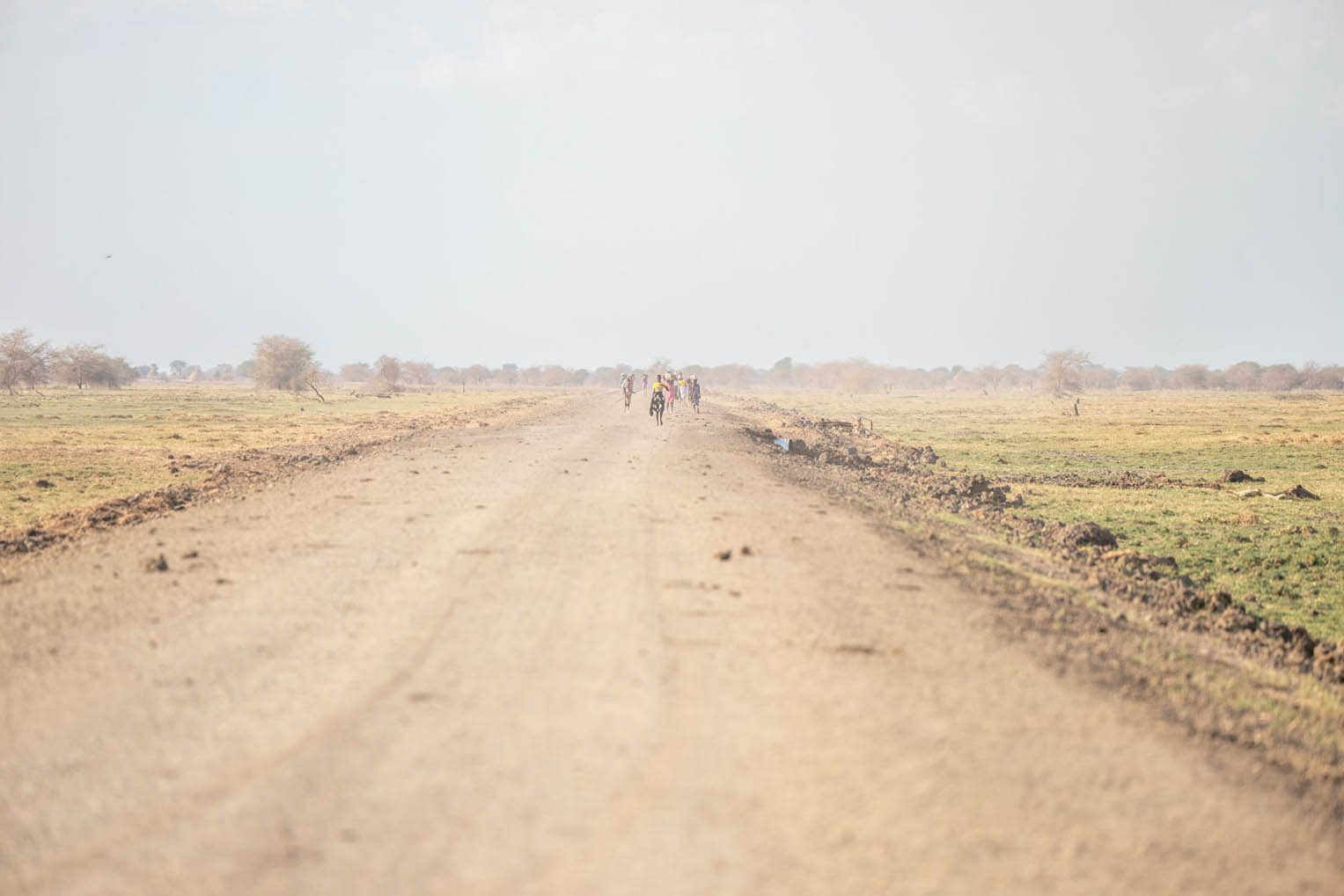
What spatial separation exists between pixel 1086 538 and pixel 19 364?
7938 cm

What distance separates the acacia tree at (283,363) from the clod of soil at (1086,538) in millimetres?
88008

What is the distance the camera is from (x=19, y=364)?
73.6 m

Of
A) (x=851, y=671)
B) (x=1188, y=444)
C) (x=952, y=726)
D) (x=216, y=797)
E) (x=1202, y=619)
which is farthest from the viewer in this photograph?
(x=1188, y=444)

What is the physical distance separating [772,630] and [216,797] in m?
4.28

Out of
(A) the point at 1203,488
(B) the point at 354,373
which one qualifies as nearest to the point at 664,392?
(A) the point at 1203,488

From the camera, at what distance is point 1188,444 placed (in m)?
41.7

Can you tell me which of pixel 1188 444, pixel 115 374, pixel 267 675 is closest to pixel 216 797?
pixel 267 675

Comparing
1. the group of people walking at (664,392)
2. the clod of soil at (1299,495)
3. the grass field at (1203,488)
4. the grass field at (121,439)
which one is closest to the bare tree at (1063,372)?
the grass field at (1203,488)

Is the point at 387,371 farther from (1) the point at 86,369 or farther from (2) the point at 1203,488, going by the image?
(2) the point at 1203,488

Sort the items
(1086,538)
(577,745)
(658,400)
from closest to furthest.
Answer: (577,745)
(1086,538)
(658,400)

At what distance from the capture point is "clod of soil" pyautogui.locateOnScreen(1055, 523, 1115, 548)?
16.5 meters

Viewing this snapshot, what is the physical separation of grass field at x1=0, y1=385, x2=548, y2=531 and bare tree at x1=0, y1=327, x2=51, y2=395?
6288 millimetres

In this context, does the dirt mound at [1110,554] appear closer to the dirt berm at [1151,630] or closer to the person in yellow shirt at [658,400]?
the dirt berm at [1151,630]

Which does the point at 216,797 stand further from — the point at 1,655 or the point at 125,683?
the point at 1,655
